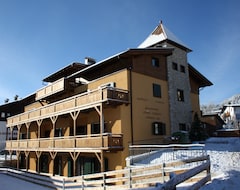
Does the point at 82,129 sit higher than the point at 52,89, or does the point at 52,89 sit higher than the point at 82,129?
the point at 52,89

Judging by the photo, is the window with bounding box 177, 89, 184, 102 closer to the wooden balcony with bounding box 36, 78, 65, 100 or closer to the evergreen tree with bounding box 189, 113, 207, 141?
the evergreen tree with bounding box 189, 113, 207, 141

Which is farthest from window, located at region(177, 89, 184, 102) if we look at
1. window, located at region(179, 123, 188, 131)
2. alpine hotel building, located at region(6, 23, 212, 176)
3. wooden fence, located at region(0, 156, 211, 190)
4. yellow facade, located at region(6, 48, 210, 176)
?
wooden fence, located at region(0, 156, 211, 190)

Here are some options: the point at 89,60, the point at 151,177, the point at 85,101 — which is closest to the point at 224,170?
the point at 151,177

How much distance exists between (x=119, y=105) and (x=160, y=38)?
938cm

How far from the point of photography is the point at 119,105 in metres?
18.1

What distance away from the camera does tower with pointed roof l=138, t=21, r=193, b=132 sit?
73.8 feet

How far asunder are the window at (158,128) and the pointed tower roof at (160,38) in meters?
8.27

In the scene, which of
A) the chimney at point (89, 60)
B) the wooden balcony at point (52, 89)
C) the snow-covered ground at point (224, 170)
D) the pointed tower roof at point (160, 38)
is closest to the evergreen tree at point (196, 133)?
the snow-covered ground at point (224, 170)

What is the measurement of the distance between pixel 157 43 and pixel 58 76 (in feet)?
42.8

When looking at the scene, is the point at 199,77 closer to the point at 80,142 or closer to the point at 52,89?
the point at 80,142

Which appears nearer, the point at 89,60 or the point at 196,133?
the point at 196,133

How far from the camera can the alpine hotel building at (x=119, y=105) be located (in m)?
17.8

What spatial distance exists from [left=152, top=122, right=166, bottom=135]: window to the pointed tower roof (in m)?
8.27

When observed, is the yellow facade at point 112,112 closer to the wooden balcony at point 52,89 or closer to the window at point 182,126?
the wooden balcony at point 52,89
